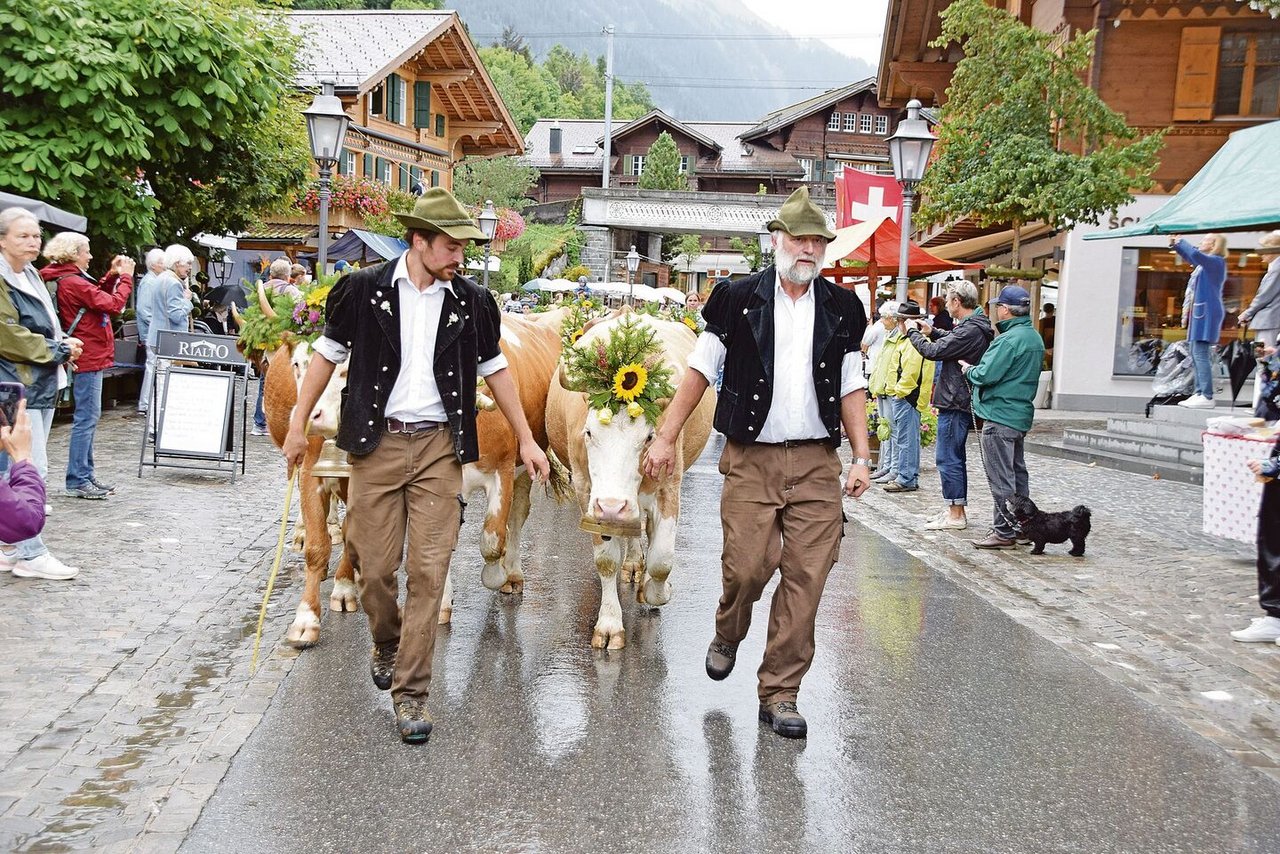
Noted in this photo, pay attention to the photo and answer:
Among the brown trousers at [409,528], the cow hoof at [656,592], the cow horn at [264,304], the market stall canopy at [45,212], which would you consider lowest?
the cow hoof at [656,592]

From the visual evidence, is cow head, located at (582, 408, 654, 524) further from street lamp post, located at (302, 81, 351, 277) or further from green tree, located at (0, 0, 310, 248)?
green tree, located at (0, 0, 310, 248)

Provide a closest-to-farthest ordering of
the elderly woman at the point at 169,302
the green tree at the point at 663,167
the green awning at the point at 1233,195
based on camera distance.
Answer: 1. the green awning at the point at 1233,195
2. the elderly woman at the point at 169,302
3. the green tree at the point at 663,167

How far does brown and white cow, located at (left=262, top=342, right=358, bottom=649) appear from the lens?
5.89m

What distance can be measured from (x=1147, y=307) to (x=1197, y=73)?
4.14 metres

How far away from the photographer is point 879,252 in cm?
1903

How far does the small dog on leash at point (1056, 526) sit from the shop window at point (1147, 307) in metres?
14.3

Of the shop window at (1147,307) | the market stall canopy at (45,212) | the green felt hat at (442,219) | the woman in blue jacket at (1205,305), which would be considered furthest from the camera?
the shop window at (1147,307)

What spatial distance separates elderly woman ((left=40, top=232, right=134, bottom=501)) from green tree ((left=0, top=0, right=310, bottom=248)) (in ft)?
16.3

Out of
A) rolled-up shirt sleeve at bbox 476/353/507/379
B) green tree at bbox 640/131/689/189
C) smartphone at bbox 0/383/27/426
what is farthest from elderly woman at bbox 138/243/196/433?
green tree at bbox 640/131/689/189

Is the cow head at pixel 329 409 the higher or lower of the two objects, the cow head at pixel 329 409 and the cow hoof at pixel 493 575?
the higher

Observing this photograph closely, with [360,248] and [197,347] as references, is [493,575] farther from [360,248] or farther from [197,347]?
[360,248]

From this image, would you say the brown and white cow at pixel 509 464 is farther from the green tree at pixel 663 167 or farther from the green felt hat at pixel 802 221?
the green tree at pixel 663 167

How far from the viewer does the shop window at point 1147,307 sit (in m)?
22.4

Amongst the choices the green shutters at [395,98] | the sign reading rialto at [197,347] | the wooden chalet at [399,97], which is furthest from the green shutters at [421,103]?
the sign reading rialto at [197,347]
